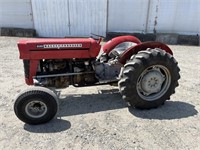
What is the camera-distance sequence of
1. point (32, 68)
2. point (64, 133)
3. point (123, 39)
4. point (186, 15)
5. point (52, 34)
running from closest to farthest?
1. point (64, 133)
2. point (32, 68)
3. point (123, 39)
4. point (186, 15)
5. point (52, 34)

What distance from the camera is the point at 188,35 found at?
1015 centimetres

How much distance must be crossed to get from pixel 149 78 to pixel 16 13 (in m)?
9.33

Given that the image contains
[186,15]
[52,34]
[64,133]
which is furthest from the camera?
[52,34]

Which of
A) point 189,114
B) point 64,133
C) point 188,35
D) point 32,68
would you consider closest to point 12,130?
point 64,133

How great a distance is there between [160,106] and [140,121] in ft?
2.23

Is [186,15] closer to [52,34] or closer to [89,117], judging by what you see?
[52,34]

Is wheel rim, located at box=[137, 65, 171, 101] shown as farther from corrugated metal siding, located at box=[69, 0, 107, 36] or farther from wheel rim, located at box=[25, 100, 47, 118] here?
corrugated metal siding, located at box=[69, 0, 107, 36]

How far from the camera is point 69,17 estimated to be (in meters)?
10.7

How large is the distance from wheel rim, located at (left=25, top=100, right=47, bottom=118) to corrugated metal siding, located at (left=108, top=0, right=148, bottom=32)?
25.6 ft

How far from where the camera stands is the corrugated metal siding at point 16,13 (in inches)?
431

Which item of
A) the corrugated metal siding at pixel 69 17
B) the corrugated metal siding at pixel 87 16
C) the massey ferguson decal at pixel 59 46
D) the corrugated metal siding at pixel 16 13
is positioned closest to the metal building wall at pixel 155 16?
the corrugated metal siding at pixel 87 16

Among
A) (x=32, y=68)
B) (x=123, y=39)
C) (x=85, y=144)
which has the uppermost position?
(x=123, y=39)

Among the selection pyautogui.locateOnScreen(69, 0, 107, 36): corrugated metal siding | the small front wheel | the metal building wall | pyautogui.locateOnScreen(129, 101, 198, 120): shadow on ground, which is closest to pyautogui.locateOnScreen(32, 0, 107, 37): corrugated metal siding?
pyautogui.locateOnScreen(69, 0, 107, 36): corrugated metal siding

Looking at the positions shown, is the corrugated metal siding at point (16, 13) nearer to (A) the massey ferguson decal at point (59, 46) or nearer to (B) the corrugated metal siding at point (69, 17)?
(B) the corrugated metal siding at point (69, 17)
